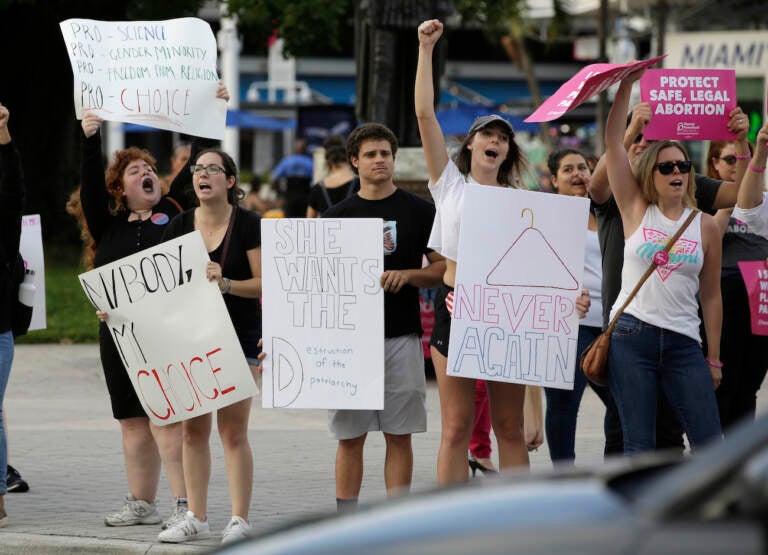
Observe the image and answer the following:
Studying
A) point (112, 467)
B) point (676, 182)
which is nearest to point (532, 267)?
point (676, 182)

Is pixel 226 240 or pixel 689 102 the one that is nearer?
pixel 226 240

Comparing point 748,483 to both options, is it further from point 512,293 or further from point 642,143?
point 642,143

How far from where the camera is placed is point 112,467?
8570 mm

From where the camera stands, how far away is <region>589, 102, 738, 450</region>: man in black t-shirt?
6.46 meters

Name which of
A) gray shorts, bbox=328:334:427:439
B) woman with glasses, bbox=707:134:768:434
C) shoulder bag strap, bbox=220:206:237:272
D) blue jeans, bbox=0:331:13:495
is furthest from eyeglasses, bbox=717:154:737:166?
blue jeans, bbox=0:331:13:495

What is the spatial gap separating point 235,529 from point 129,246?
153 centimetres

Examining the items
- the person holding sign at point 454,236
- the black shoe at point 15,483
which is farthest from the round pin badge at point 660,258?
the black shoe at point 15,483

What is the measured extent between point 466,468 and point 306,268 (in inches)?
47.3

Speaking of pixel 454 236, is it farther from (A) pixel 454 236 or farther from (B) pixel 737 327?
(B) pixel 737 327

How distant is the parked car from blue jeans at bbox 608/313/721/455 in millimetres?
3005

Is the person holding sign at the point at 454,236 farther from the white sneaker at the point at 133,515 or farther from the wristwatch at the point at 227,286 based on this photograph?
the white sneaker at the point at 133,515

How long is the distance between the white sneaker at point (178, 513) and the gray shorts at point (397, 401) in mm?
827

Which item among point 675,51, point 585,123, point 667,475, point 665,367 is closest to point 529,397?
point 665,367

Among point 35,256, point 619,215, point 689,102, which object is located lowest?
point 35,256
